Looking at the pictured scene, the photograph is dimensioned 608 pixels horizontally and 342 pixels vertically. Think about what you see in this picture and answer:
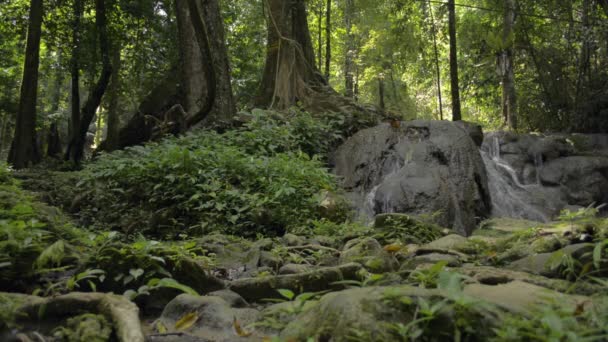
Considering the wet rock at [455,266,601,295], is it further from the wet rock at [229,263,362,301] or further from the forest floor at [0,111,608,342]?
the wet rock at [229,263,362,301]

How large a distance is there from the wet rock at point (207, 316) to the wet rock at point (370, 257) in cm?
106

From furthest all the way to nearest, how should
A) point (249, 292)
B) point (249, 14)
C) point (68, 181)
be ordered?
point (249, 14), point (68, 181), point (249, 292)

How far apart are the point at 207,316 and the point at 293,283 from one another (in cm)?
68

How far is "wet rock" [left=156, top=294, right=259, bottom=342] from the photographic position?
2457mm

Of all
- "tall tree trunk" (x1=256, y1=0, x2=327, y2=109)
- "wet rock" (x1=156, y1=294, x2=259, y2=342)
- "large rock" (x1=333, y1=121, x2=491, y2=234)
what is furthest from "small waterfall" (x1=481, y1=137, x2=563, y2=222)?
"wet rock" (x1=156, y1=294, x2=259, y2=342)

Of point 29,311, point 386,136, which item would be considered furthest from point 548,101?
point 29,311

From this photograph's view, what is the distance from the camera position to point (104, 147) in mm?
17234

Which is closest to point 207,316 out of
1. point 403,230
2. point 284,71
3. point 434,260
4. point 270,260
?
point 434,260

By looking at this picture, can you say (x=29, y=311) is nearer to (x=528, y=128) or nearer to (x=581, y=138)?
(x=581, y=138)

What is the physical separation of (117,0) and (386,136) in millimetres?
10294

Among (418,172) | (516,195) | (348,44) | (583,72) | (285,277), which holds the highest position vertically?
(348,44)

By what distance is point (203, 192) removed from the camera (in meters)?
6.79

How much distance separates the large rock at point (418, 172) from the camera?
748 cm

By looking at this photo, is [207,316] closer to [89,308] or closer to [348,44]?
[89,308]
